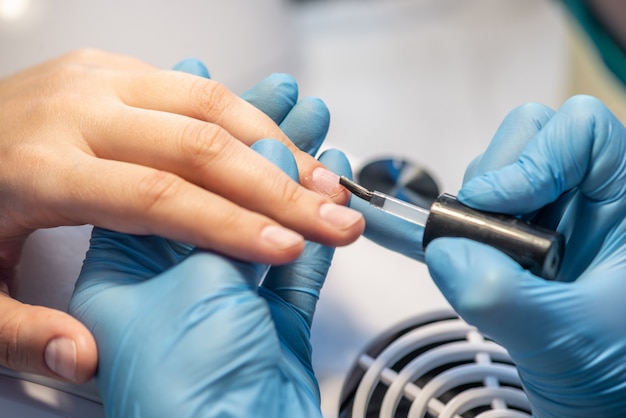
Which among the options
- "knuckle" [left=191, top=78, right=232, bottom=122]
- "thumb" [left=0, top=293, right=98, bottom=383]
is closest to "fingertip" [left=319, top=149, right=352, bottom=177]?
"knuckle" [left=191, top=78, right=232, bottom=122]

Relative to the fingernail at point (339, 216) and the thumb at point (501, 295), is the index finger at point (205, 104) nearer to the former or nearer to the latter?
the fingernail at point (339, 216)

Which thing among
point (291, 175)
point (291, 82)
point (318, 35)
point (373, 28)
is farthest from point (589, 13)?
point (291, 175)

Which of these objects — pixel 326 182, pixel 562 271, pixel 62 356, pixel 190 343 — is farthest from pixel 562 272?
pixel 62 356

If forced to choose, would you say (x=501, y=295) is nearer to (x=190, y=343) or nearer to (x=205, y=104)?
(x=190, y=343)

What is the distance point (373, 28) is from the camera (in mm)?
1560

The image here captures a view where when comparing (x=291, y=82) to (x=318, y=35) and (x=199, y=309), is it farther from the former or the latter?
(x=318, y=35)

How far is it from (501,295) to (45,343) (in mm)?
438

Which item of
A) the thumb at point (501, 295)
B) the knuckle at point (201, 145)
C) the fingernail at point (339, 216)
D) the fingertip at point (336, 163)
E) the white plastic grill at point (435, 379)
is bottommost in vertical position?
the white plastic grill at point (435, 379)

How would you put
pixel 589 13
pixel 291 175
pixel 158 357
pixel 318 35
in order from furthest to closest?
1. pixel 318 35
2. pixel 589 13
3. pixel 291 175
4. pixel 158 357

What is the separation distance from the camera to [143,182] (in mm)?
579

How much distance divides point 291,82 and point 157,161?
232 mm

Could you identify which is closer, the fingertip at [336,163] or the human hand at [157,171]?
the human hand at [157,171]

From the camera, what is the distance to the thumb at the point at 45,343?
536mm

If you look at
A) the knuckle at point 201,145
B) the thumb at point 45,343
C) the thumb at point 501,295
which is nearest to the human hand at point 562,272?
the thumb at point 501,295
